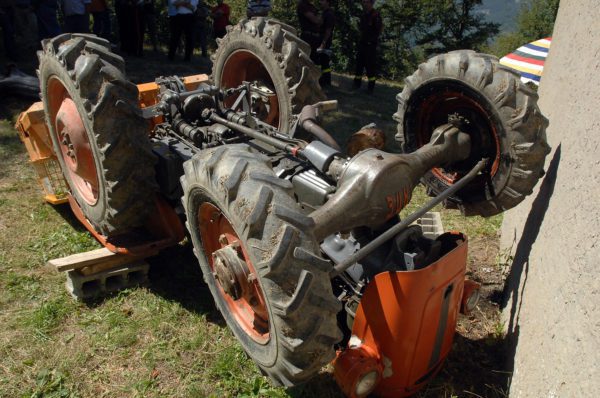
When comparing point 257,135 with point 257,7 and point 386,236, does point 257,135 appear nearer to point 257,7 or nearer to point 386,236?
point 386,236

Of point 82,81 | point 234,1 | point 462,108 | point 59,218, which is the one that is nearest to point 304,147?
point 462,108

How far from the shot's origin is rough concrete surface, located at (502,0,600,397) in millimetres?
2072

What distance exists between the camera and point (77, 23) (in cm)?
881

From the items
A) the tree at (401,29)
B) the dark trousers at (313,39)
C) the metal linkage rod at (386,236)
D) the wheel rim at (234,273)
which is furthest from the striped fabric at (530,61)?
the tree at (401,29)

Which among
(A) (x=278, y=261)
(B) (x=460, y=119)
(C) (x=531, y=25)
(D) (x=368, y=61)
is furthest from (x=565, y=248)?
(C) (x=531, y=25)

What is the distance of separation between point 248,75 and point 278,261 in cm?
325

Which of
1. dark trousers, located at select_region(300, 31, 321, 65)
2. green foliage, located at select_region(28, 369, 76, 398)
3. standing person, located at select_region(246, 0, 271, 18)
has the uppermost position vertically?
standing person, located at select_region(246, 0, 271, 18)

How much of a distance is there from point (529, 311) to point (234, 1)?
22.9m

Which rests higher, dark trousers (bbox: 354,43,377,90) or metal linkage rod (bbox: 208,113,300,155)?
metal linkage rod (bbox: 208,113,300,155)

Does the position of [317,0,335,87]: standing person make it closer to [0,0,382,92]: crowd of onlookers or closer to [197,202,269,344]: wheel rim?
[0,0,382,92]: crowd of onlookers

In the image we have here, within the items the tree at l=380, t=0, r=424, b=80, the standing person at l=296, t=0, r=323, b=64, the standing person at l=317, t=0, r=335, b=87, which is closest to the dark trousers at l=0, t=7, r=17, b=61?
the standing person at l=296, t=0, r=323, b=64

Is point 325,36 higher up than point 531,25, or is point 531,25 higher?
point 325,36

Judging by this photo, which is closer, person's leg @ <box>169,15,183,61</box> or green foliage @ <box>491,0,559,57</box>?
person's leg @ <box>169,15,183,61</box>

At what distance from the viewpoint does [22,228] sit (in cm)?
460
